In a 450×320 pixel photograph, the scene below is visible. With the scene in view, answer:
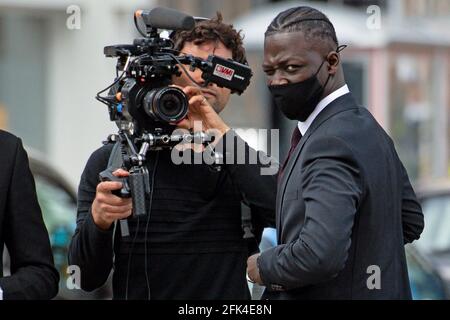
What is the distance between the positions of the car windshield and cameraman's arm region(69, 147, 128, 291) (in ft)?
17.0

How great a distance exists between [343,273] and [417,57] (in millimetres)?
17625

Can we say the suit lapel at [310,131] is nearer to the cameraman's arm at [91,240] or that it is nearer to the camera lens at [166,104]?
the camera lens at [166,104]

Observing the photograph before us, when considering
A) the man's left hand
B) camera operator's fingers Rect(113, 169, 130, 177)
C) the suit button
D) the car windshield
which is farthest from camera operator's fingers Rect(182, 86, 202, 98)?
the car windshield

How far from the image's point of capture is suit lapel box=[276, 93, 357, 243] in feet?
10.3

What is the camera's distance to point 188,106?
136 inches

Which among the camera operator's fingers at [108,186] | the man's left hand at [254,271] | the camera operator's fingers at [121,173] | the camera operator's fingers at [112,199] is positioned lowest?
the man's left hand at [254,271]

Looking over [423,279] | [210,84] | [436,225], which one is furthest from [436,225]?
[210,84]

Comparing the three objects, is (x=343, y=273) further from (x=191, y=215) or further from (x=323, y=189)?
(x=191, y=215)

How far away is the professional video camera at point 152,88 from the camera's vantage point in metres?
3.37

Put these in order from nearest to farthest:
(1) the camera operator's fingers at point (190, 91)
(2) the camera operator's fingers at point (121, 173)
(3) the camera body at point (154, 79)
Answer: (2) the camera operator's fingers at point (121, 173), (3) the camera body at point (154, 79), (1) the camera operator's fingers at point (190, 91)

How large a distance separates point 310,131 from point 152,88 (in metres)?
0.57

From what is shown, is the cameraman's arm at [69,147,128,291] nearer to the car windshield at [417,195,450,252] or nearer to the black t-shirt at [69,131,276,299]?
the black t-shirt at [69,131,276,299]

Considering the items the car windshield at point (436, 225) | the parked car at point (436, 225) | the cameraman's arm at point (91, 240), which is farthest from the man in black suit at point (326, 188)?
the car windshield at point (436, 225)
